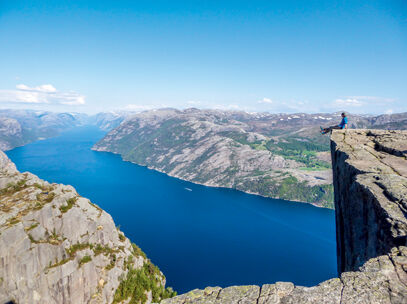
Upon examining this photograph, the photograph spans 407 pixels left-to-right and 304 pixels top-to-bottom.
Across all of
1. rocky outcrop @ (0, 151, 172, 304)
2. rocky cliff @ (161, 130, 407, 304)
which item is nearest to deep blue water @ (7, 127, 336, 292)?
rocky outcrop @ (0, 151, 172, 304)

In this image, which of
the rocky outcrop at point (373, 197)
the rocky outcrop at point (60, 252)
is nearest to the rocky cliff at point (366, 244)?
the rocky outcrop at point (373, 197)

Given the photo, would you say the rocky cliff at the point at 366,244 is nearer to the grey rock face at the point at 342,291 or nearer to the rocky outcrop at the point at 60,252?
the grey rock face at the point at 342,291

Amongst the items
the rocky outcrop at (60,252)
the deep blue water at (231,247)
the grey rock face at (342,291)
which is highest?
the grey rock face at (342,291)

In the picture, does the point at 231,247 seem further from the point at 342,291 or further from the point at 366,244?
the point at 342,291

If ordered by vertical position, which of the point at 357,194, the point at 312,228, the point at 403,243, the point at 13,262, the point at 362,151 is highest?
the point at 362,151

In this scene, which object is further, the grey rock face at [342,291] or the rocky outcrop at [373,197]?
the rocky outcrop at [373,197]

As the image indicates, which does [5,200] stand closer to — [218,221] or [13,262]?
[13,262]

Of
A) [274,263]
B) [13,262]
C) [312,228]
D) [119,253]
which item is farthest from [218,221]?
[13,262]
